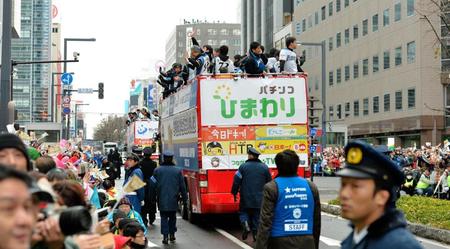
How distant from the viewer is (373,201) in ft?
11.3

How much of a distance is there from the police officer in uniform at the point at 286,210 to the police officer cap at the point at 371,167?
3.36 meters

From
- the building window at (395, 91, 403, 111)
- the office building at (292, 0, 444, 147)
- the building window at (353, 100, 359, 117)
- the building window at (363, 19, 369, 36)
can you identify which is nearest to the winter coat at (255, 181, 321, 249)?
the office building at (292, 0, 444, 147)

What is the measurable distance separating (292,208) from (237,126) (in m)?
7.86

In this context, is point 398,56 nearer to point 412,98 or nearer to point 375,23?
point 412,98

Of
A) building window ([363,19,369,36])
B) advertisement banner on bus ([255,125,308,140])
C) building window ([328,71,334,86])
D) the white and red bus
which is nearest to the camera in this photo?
the white and red bus

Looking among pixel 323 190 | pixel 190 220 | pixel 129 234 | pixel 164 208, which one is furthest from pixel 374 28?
pixel 129 234

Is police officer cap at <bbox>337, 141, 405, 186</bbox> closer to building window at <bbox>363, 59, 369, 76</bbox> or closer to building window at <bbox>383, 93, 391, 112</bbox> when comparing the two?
building window at <bbox>383, 93, 391, 112</bbox>

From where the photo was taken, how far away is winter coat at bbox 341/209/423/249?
3.37m

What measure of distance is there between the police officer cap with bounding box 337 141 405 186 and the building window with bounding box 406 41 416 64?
46.7 meters

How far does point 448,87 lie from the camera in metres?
47.8

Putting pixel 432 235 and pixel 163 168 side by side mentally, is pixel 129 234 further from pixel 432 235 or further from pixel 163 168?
pixel 432 235

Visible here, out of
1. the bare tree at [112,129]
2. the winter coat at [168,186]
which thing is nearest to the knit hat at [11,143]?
the winter coat at [168,186]

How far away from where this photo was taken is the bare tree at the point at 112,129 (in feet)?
452

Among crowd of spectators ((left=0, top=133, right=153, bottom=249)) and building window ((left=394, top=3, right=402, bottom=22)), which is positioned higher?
building window ((left=394, top=3, right=402, bottom=22))
